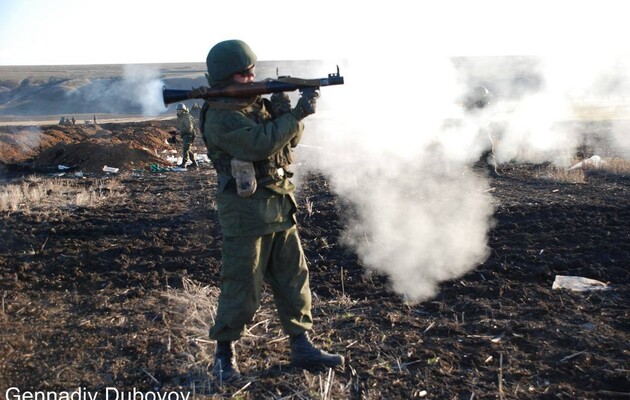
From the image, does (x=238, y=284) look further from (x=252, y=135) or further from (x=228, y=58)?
(x=228, y=58)

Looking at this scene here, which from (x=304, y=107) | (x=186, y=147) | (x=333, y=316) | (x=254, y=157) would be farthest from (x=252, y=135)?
(x=186, y=147)

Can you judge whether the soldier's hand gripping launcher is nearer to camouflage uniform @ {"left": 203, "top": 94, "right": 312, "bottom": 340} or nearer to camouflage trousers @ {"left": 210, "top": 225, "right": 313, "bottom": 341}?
camouflage uniform @ {"left": 203, "top": 94, "right": 312, "bottom": 340}

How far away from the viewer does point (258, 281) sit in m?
3.41

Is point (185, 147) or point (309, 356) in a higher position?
point (309, 356)

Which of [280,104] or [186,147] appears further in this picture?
[186,147]

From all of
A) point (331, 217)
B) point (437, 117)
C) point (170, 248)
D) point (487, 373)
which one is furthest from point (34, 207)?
point (437, 117)

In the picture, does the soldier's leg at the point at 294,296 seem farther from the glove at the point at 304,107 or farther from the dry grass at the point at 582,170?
the dry grass at the point at 582,170

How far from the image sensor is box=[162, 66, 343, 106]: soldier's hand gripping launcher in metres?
3.34

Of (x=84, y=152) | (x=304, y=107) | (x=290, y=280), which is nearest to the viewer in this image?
(x=304, y=107)

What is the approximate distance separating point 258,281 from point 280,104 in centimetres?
110

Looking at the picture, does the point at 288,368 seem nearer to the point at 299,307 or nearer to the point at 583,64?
the point at 299,307

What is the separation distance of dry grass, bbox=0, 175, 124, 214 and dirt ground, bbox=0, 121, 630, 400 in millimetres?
1117

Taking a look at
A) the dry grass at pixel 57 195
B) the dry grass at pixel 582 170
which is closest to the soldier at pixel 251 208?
the dry grass at pixel 57 195

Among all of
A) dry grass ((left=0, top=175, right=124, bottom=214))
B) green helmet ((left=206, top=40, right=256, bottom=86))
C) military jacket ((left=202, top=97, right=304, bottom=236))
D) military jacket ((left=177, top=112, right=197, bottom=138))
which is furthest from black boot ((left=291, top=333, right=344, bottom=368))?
military jacket ((left=177, top=112, right=197, bottom=138))
